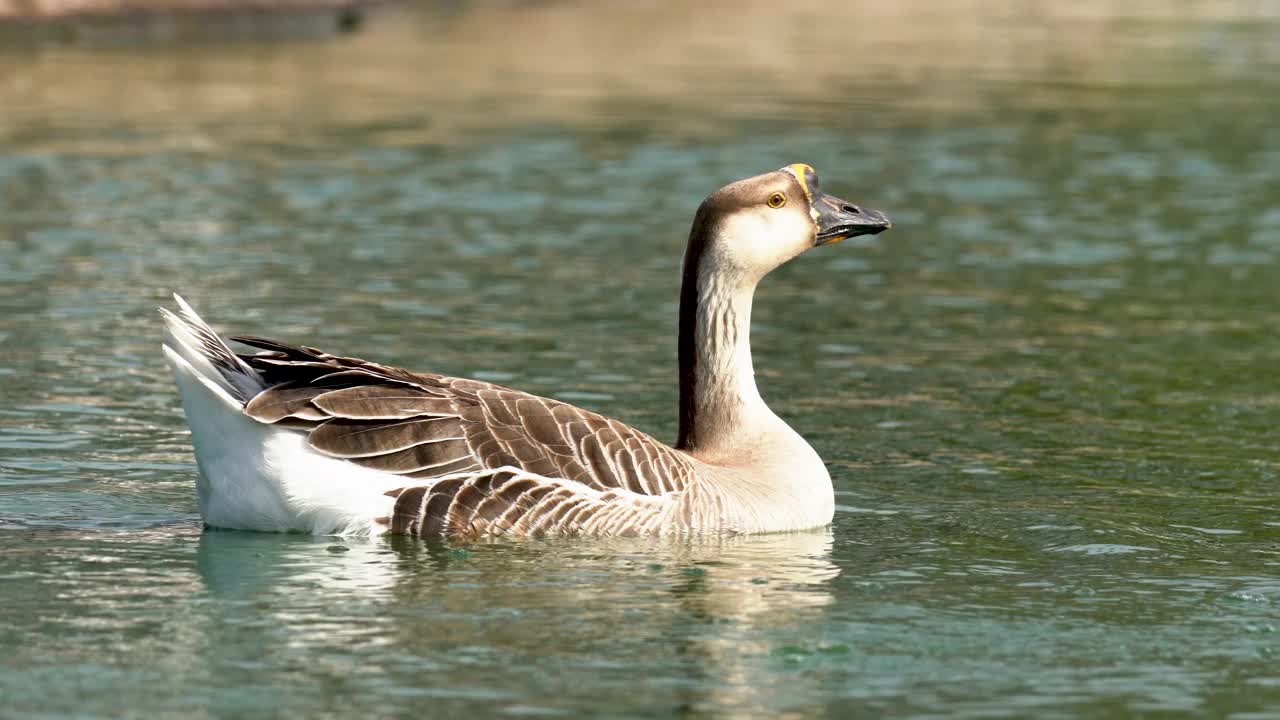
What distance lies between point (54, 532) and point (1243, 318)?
11.4 metres

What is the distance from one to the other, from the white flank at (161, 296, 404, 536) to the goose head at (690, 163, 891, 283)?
225 cm

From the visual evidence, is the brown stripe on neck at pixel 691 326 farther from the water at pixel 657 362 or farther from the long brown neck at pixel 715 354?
the water at pixel 657 362

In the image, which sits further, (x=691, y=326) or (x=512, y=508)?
(x=691, y=326)

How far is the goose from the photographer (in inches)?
425

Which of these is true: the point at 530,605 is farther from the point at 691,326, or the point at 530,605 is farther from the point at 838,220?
the point at 838,220

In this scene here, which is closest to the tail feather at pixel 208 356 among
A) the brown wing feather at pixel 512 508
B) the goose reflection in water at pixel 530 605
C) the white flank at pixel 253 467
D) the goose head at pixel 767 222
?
the white flank at pixel 253 467

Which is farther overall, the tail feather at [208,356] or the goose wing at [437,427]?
the goose wing at [437,427]

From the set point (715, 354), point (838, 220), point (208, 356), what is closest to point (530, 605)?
point (208, 356)

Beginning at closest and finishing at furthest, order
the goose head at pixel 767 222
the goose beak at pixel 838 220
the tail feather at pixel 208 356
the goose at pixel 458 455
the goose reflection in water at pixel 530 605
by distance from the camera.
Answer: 1. the goose reflection in water at pixel 530 605
2. the tail feather at pixel 208 356
3. the goose at pixel 458 455
4. the goose head at pixel 767 222
5. the goose beak at pixel 838 220

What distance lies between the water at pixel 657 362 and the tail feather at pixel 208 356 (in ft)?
2.81

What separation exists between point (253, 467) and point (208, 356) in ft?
1.99

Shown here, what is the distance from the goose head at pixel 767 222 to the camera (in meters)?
11.8

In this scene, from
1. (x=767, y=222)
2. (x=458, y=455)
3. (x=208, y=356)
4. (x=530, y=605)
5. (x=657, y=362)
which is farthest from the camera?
(x=657, y=362)

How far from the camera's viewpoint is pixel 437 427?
11.1 metres
